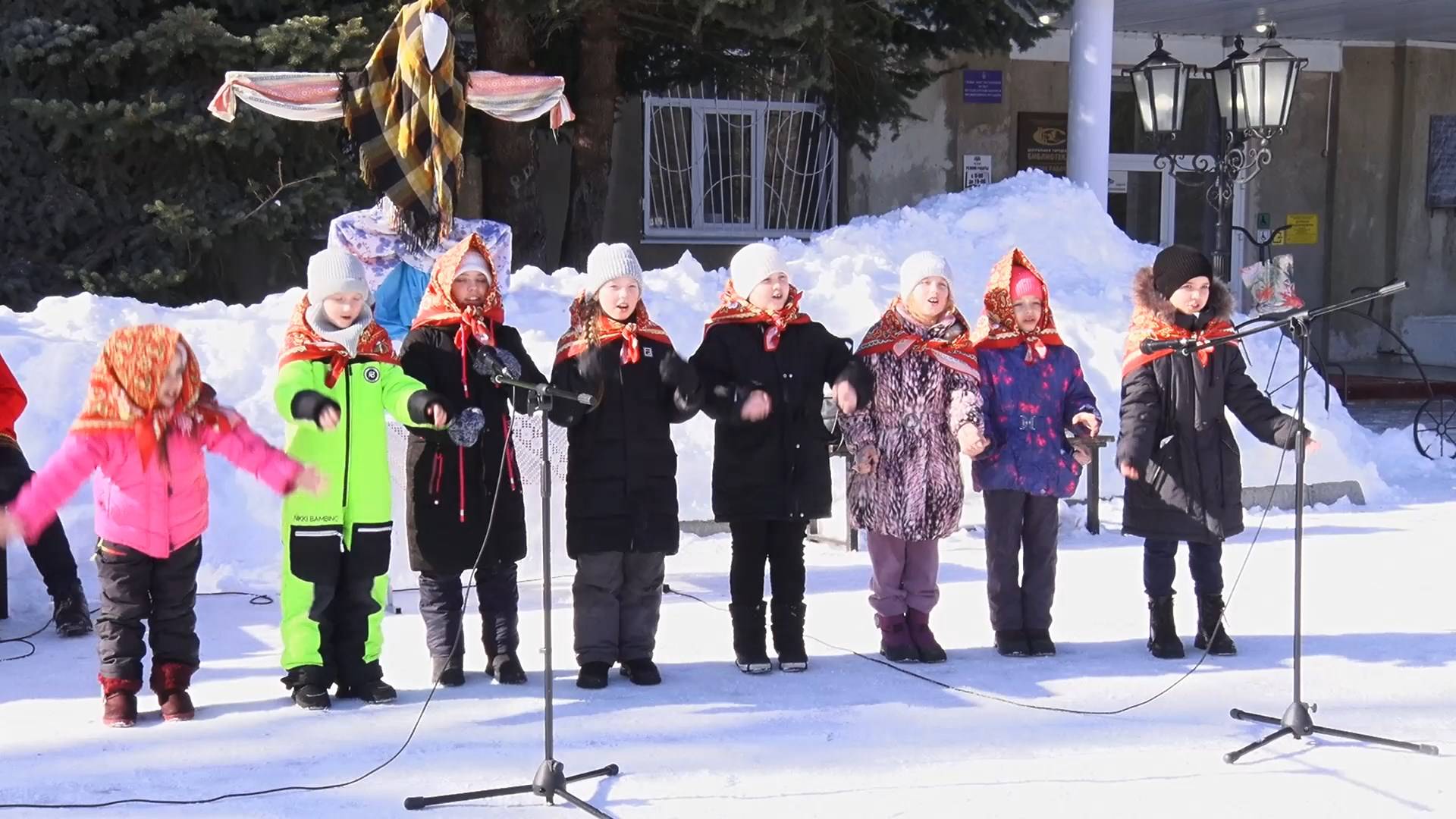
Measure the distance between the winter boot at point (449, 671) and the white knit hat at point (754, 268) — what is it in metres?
1.69

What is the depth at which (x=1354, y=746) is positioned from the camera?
199 inches

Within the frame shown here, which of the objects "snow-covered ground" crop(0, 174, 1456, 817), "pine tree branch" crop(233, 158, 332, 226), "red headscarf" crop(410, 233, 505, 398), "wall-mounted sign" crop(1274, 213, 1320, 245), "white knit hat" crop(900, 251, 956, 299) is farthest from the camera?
"wall-mounted sign" crop(1274, 213, 1320, 245)

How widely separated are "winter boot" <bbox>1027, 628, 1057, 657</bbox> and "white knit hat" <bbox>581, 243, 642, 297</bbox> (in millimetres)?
2097

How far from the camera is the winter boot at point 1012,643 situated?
6277mm

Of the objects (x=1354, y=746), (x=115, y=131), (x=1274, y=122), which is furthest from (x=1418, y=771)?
(x=115, y=131)

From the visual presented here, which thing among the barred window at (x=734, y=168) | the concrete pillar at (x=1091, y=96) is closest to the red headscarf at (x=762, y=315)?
the concrete pillar at (x=1091, y=96)

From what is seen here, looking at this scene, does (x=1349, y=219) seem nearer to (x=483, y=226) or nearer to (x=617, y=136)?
(x=617, y=136)

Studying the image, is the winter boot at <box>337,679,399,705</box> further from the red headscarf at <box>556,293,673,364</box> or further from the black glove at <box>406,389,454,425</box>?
the red headscarf at <box>556,293,673,364</box>

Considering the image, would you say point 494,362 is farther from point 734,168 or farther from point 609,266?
point 734,168

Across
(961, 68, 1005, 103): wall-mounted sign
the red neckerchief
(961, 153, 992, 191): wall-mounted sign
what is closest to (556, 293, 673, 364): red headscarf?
the red neckerchief

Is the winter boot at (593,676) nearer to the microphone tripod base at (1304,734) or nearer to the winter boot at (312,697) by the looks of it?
the winter boot at (312,697)

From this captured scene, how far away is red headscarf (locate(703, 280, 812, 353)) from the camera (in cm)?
593

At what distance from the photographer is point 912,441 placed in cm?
616

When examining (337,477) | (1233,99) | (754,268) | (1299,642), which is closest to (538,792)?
(337,477)
